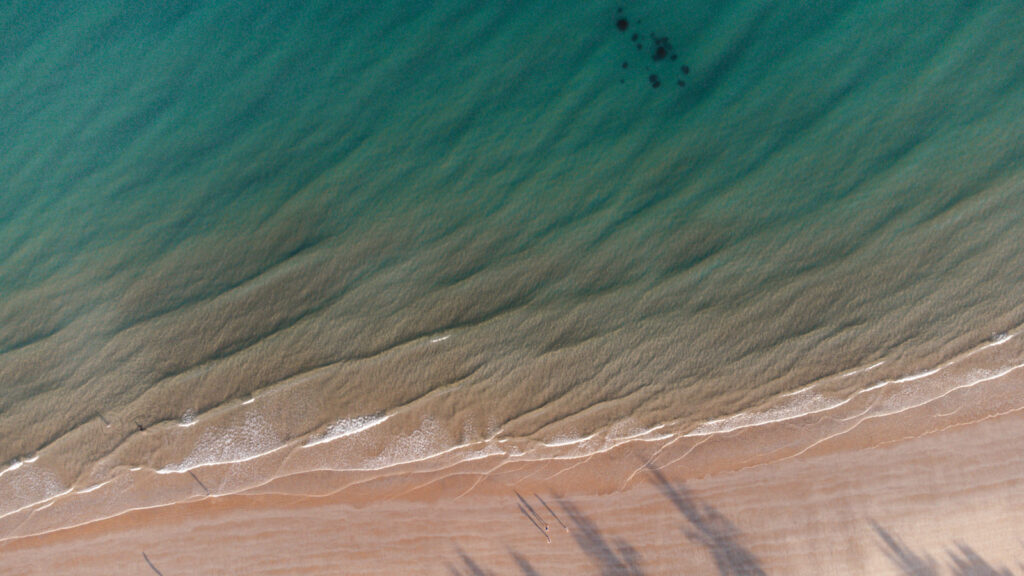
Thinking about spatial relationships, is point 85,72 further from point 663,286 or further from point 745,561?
point 745,561

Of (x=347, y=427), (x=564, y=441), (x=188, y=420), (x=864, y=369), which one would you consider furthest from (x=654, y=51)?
(x=188, y=420)

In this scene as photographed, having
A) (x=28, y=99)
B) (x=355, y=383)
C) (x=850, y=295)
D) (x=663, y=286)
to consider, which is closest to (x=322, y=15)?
(x=28, y=99)

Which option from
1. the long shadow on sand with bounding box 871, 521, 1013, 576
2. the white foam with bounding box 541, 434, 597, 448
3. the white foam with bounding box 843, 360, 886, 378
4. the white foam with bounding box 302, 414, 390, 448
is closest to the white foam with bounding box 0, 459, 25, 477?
the white foam with bounding box 302, 414, 390, 448

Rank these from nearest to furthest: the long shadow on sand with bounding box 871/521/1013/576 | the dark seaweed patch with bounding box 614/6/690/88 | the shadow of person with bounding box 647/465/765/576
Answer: the long shadow on sand with bounding box 871/521/1013/576
the shadow of person with bounding box 647/465/765/576
the dark seaweed patch with bounding box 614/6/690/88

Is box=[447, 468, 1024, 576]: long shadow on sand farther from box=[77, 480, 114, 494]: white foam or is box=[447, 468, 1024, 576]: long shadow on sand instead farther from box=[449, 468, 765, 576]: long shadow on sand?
box=[77, 480, 114, 494]: white foam

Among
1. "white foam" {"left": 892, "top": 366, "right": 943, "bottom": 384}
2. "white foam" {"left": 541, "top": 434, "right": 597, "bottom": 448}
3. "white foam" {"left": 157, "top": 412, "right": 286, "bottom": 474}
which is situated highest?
"white foam" {"left": 157, "top": 412, "right": 286, "bottom": 474}

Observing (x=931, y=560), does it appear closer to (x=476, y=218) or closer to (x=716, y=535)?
(x=716, y=535)
